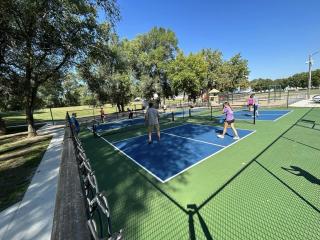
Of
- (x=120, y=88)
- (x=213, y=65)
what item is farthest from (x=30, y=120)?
(x=213, y=65)

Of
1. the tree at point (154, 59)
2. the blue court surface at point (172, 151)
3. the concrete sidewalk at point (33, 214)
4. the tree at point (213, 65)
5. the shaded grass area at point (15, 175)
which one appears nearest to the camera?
the concrete sidewalk at point (33, 214)

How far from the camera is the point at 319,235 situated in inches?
136

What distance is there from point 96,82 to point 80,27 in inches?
209

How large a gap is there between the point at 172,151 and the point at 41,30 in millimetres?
8997

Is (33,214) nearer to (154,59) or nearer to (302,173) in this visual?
(302,173)

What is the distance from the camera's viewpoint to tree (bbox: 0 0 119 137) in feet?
28.7

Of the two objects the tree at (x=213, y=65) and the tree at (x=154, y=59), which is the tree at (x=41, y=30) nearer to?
the tree at (x=154, y=59)

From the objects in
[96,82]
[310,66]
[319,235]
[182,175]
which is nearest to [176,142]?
[182,175]

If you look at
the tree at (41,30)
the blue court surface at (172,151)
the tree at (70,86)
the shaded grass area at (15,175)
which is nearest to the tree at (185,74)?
the tree at (70,86)

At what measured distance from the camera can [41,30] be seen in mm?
10656

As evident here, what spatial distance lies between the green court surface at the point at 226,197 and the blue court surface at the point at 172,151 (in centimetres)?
37

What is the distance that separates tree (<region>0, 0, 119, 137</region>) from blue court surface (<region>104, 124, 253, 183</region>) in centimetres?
640

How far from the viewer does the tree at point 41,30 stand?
28.7 ft

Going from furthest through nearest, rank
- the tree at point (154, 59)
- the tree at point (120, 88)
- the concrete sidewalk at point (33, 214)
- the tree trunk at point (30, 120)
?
the tree at point (154, 59), the tree at point (120, 88), the tree trunk at point (30, 120), the concrete sidewalk at point (33, 214)
